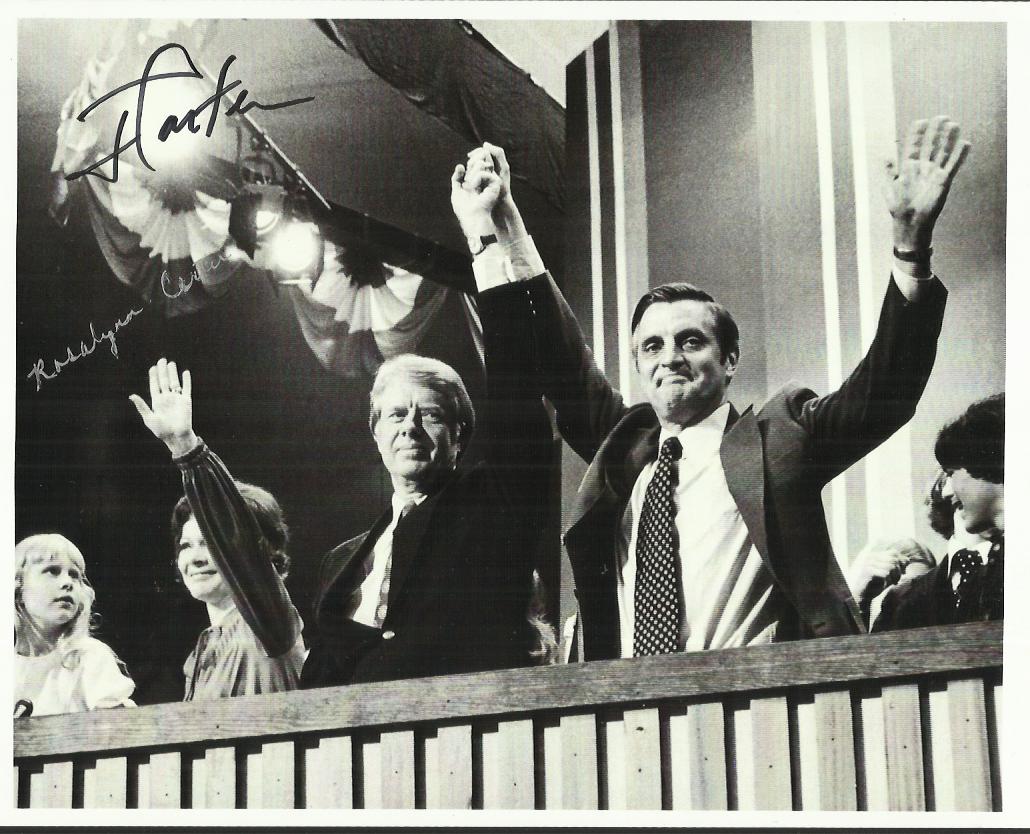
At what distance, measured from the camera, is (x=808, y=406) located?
4.25 metres

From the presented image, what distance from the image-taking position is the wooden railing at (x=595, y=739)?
3947 millimetres

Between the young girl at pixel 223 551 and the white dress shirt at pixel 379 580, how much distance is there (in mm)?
220

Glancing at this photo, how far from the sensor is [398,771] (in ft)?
13.5

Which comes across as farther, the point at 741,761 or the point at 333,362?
the point at 333,362

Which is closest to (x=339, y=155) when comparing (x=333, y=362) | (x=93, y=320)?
(x=333, y=362)

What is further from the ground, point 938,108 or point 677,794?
point 938,108

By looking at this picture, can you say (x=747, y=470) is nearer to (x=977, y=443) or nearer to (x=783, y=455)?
(x=783, y=455)

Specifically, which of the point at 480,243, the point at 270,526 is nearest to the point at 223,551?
the point at 270,526

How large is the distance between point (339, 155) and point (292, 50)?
39 centimetres

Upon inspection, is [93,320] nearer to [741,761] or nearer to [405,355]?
[405,355]

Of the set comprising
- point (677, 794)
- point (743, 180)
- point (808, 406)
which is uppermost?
point (743, 180)

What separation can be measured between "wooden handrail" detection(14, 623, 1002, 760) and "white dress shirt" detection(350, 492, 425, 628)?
0.86ft

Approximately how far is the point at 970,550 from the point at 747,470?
2.45ft

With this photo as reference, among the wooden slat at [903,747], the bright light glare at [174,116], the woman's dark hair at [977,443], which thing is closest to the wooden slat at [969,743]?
the wooden slat at [903,747]
